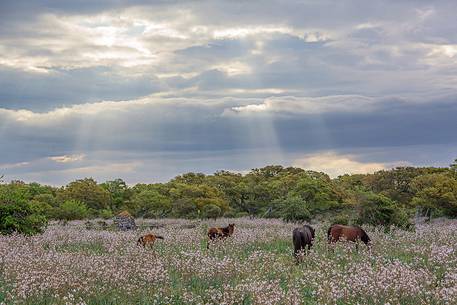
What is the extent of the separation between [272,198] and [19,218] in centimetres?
3793

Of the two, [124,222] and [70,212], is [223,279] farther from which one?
[70,212]

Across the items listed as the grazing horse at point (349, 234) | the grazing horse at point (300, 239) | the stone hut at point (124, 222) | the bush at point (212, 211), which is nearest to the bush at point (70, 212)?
the bush at point (212, 211)

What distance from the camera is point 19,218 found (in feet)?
84.1

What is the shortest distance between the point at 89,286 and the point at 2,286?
8.67ft

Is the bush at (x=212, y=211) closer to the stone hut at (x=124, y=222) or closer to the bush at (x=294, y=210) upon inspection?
the bush at (x=294, y=210)

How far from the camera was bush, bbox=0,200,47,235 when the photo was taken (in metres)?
25.2

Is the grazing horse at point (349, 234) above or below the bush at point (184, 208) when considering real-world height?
above

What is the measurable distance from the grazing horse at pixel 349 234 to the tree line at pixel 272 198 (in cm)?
1098

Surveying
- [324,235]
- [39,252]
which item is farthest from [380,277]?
[324,235]

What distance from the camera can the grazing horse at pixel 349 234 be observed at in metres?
20.5

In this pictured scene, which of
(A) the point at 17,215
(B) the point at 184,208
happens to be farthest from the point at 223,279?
(B) the point at 184,208

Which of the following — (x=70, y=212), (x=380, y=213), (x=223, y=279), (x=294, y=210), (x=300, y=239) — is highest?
(x=300, y=239)

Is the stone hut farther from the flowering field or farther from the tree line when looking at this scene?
the flowering field

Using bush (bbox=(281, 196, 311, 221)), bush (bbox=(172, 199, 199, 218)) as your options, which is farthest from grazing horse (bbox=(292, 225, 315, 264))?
bush (bbox=(172, 199, 199, 218))
